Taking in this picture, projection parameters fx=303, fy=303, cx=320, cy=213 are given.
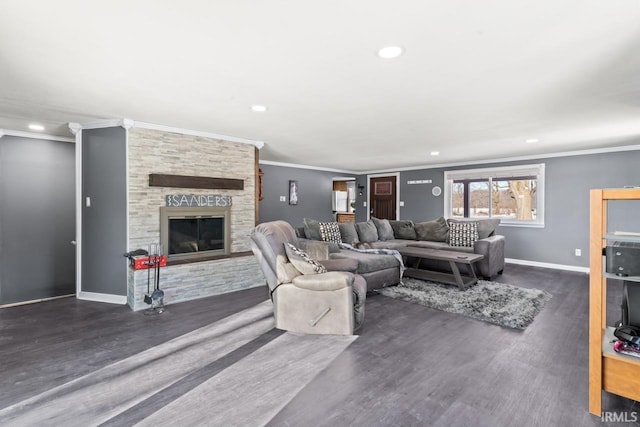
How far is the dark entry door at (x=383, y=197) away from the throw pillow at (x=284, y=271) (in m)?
5.98

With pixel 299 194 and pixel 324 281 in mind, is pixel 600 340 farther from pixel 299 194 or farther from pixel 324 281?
pixel 299 194

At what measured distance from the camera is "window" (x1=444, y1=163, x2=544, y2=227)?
20.4ft

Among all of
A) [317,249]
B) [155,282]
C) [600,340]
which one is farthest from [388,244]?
[600,340]

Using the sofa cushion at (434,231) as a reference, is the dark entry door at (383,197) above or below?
above

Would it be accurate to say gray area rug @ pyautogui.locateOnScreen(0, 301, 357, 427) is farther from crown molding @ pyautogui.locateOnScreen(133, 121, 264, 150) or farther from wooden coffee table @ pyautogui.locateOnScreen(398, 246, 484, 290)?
crown molding @ pyautogui.locateOnScreen(133, 121, 264, 150)

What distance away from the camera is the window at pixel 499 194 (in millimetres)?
6211

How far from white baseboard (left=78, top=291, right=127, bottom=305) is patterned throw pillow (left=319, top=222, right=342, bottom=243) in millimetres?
2978

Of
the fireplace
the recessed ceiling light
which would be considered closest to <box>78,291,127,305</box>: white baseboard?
the fireplace

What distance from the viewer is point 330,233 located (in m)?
5.29

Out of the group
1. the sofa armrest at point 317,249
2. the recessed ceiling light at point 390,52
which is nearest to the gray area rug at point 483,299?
the sofa armrest at point 317,249

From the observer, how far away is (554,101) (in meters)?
2.97

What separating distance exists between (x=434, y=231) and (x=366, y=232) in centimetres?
145

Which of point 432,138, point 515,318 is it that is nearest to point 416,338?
point 515,318

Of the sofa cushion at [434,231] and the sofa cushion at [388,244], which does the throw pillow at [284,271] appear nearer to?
the sofa cushion at [388,244]
